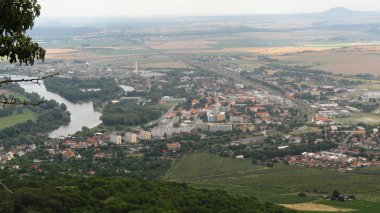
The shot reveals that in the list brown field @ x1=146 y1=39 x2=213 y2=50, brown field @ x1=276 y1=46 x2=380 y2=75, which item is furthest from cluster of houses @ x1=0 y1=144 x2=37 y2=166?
brown field @ x1=146 y1=39 x2=213 y2=50

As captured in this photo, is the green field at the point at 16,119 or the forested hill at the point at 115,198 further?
the green field at the point at 16,119

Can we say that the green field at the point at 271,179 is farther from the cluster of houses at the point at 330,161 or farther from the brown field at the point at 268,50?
the brown field at the point at 268,50

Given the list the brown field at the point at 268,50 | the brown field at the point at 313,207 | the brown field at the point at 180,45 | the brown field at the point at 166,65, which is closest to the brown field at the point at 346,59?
the brown field at the point at 268,50

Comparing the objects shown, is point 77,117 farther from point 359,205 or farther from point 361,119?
point 359,205

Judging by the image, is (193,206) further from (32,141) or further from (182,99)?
(182,99)

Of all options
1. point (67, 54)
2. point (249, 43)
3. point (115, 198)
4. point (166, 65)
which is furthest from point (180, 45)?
point (115, 198)

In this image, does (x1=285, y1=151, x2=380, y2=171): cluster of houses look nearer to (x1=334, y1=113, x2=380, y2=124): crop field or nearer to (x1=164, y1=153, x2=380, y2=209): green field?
(x1=164, y1=153, x2=380, y2=209): green field
